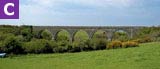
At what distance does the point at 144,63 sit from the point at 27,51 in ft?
83.0

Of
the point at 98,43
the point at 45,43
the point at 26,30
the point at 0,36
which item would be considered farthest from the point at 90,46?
the point at 26,30

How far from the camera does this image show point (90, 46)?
41531 mm

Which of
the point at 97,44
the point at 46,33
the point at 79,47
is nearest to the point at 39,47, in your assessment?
the point at 79,47

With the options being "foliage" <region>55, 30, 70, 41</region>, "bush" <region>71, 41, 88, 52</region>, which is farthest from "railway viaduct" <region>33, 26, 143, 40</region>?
"bush" <region>71, 41, 88, 52</region>

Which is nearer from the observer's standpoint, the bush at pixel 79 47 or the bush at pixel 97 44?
the bush at pixel 97 44

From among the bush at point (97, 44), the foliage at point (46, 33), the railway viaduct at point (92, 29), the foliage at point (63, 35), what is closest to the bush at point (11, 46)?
the bush at point (97, 44)

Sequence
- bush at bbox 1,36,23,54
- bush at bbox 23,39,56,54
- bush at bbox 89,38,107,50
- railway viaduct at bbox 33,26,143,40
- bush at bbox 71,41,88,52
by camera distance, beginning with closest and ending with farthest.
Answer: bush at bbox 89,38,107,50 → bush at bbox 1,36,23,54 → bush at bbox 23,39,56,54 → bush at bbox 71,41,88,52 → railway viaduct at bbox 33,26,143,40

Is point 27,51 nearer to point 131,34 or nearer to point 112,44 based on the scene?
point 112,44

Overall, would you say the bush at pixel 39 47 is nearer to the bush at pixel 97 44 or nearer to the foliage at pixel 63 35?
the bush at pixel 97 44

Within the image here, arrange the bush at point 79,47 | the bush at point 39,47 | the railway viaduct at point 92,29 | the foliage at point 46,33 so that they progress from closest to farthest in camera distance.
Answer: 1. the bush at point 39,47
2. the bush at point 79,47
3. the railway viaduct at point 92,29
4. the foliage at point 46,33

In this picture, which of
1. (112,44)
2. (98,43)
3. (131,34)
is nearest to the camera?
(112,44)

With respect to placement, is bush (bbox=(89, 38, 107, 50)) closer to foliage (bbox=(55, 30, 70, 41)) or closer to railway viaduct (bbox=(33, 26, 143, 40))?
railway viaduct (bbox=(33, 26, 143, 40))

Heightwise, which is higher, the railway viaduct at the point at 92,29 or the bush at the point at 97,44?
the railway viaduct at the point at 92,29

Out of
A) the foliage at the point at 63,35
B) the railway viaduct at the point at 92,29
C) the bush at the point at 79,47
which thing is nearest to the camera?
the bush at the point at 79,47
